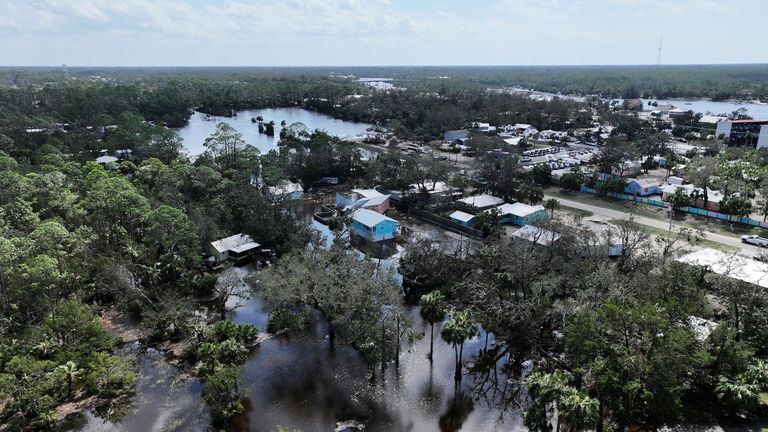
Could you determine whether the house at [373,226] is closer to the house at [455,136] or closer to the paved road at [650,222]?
the paved road at [650,222]

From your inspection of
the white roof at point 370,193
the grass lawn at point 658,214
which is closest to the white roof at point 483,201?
the white roof at point 370,193

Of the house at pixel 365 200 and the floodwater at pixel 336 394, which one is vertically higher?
the house at pixel 365 200

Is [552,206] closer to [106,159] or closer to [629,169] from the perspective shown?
[629,169]

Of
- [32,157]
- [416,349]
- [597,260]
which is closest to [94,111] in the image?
[32,157]

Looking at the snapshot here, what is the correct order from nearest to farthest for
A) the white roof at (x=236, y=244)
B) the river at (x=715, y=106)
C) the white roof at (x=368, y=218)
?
1. the white roof at (x=236, y=244)
2. the white roof at (x=368, y=218)
3. the river at (x=715, y=106)

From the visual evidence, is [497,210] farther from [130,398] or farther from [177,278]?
[130,398]

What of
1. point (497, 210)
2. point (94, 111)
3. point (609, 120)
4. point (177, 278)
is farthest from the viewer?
point (609, 120)

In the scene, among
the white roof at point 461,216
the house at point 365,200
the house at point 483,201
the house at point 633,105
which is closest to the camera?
the white roof at point 461,216
